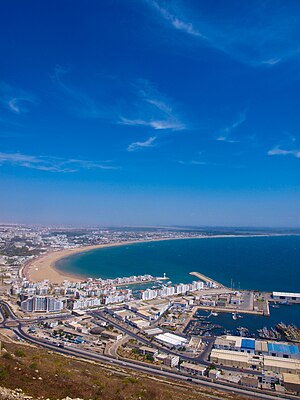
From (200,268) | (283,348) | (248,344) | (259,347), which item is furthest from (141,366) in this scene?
(200,268)

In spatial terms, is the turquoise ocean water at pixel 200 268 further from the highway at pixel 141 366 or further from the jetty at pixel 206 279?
the highway at pixel 141 366

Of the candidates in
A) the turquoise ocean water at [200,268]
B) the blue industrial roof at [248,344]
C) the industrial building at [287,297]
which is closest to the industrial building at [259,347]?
the blue industrial roof at [248,344]

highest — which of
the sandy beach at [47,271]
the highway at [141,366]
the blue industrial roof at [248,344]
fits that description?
the blue industrial roof at [248,344]

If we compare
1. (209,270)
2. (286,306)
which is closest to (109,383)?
(286,306)

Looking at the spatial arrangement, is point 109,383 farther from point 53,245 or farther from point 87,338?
point 53,245

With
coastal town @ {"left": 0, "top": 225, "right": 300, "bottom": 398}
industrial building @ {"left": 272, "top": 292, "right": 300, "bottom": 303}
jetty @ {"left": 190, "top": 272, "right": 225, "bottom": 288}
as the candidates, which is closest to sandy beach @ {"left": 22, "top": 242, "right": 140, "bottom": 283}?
coastal town @ {"left": 0, "top": 225, "right": 300, "bottom": 398}

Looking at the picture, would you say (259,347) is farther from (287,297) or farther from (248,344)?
(287,297)

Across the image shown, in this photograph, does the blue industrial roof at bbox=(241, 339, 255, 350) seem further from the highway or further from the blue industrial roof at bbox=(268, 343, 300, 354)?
the highway
